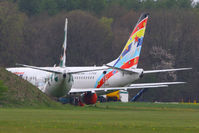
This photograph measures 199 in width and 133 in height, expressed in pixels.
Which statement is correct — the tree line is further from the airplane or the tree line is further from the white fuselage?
the airplane

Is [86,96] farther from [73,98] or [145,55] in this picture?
[145,55]

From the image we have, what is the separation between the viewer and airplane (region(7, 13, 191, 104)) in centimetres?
5391

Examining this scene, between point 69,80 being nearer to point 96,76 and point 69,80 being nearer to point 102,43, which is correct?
point 96,76

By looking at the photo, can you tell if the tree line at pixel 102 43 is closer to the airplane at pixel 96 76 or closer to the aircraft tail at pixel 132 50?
the airplane at pixel 96 76

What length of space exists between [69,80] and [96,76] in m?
10.6

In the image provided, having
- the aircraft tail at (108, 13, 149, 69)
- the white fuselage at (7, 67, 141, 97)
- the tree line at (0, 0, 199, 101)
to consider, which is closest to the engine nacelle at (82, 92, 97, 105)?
the white fuselage at (7, 67, 141, 97)

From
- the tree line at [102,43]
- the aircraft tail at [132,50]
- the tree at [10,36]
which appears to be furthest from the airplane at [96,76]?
the tree at [10,36]

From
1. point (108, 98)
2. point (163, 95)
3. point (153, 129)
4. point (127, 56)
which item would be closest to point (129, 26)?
point (163, 95)

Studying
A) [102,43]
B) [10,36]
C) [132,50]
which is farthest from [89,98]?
[102,43]

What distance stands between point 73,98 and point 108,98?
26.3m

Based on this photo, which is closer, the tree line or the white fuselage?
the white fuselage

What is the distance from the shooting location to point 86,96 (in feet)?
179

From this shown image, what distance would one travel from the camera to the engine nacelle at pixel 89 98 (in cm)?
5381

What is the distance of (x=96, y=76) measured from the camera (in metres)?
→ 63.8
